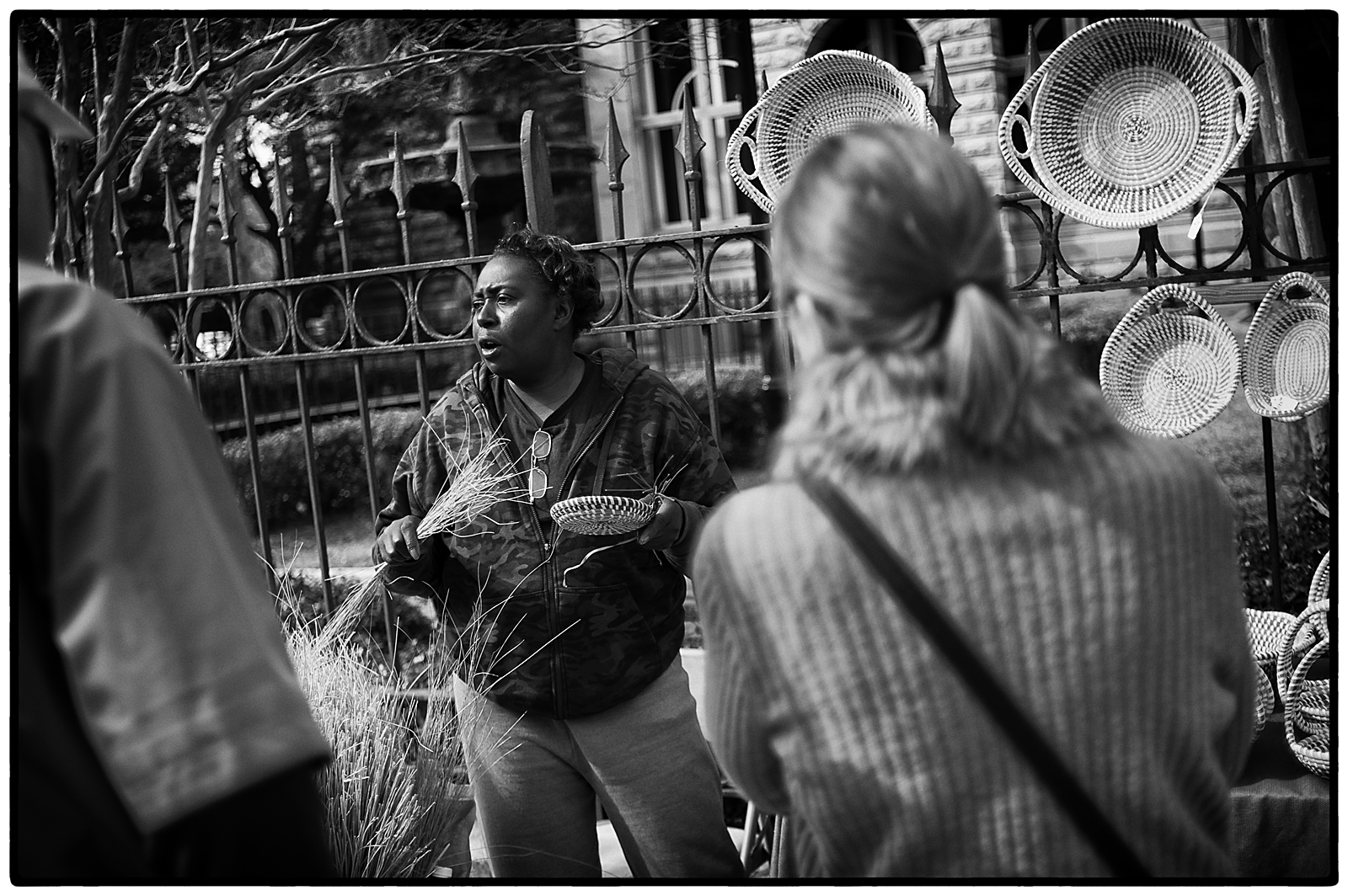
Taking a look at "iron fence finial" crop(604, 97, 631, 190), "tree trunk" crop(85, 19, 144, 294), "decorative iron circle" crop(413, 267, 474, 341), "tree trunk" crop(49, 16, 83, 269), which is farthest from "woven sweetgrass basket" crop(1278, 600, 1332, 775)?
"decorative iron circle" crop(413, 267, 474, 341)

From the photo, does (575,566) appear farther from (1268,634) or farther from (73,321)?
(1268,634)

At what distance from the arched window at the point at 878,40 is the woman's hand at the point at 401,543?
7.85m

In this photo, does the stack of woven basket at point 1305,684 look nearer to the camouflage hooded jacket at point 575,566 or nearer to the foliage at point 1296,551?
the camouflage hooded jacket at point 575,566

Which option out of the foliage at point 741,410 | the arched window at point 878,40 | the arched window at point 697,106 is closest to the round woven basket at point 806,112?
the foliage at point 741,410

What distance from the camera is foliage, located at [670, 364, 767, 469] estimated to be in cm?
904

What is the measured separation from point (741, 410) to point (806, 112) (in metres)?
6.35

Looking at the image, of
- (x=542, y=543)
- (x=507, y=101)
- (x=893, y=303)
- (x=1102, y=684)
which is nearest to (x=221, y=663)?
(x=893, y=303)

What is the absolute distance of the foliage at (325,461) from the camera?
9094mm

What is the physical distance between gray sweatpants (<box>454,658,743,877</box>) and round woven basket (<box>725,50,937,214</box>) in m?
1.28

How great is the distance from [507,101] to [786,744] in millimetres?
10319

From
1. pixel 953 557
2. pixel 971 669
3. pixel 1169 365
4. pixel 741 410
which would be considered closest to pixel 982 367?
pixel 953 557

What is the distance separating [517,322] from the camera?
2.51 meters

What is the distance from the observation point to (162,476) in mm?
1089

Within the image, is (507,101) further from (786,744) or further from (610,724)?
(786,744)
